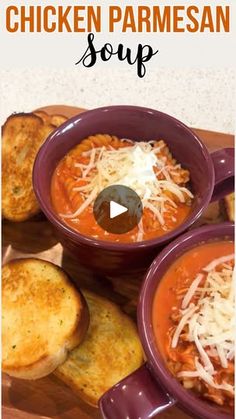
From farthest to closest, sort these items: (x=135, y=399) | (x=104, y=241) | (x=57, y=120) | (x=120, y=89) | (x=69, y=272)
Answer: (x=120, y=89), (x=57, y=120), (x=69, y=272), (x=104, y=241), (x=135, y=399)

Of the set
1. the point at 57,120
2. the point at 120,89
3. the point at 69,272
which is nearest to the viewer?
the point at 69,272

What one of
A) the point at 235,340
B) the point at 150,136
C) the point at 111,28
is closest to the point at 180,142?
the point at 150,136

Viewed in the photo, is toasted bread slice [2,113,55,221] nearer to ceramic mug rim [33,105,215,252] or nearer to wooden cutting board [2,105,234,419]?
wooden cutting board [2,105,234,419]

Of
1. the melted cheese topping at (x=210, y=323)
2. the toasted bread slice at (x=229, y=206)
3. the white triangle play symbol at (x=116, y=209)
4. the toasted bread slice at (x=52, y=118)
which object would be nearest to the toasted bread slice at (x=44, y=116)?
the toasted bread slice at (x=52, y=118)

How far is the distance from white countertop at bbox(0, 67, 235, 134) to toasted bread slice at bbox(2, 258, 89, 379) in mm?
509

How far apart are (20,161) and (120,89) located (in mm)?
407

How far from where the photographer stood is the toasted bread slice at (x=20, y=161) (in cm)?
119

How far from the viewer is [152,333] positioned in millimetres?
903

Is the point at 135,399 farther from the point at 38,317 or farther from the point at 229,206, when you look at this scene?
the point at 229,206

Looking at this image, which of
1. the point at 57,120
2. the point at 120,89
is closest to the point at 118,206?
the point at 57,120

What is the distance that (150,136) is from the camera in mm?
1172

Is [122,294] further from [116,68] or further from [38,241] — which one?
[116,68]

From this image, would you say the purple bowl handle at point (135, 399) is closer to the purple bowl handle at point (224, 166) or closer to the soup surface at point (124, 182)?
the soup surface at point (124, 182)

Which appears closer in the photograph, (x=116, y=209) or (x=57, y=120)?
(x=116, y=209)
